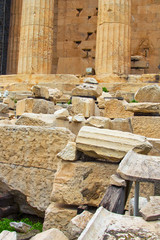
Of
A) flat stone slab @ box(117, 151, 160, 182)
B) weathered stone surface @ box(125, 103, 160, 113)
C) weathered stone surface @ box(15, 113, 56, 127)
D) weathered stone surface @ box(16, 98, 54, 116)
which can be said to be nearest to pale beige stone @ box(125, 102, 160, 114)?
weathered stone surface @ box(125, 103, 160, 113)

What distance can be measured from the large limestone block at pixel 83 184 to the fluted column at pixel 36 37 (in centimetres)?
1012

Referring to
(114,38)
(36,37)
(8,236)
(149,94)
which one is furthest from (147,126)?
(36,37)

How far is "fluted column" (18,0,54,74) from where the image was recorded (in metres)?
13.0

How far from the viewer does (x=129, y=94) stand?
9.99 metres

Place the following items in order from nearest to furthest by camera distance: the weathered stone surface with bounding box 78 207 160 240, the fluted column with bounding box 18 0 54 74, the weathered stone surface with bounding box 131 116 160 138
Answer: the weathered stone surface with bounding box 78 207 160 240 < the weathered stone surface with bounding box 131 116 160 138 < the fluted column with bounding box 18 0 54 74

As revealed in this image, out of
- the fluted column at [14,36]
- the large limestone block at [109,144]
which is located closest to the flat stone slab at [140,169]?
the large limestone block at [109,144]

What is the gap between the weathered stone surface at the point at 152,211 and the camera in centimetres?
224

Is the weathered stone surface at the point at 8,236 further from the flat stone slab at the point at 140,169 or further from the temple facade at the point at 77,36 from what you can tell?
the temple facade at the point at 77,36

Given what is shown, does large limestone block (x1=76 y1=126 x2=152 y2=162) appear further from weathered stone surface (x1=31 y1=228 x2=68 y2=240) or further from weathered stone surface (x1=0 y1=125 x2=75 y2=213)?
weathered stone surface (x1=31 y1=228 x2=68 y2=240)

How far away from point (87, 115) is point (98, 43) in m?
6.91

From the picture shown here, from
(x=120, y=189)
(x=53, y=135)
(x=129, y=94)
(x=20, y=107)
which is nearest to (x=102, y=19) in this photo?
(x=129, y=94)

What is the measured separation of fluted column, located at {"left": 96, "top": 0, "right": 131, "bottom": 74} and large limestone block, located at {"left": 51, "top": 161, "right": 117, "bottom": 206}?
9.24m

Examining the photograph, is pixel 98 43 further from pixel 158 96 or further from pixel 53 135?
pixel 53 135

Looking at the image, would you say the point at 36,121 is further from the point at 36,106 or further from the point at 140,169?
the point at 140,169
